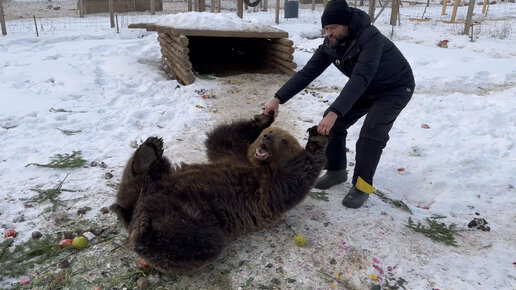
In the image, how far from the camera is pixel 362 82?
3.52 meters

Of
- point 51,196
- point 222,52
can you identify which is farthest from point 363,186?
point 222,52

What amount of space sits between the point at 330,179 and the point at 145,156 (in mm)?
2262

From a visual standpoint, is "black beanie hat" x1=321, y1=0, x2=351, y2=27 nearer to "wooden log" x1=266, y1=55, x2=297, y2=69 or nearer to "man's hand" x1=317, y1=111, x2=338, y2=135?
"man's hand" x1=317, y1=111, x2=338, y2=135

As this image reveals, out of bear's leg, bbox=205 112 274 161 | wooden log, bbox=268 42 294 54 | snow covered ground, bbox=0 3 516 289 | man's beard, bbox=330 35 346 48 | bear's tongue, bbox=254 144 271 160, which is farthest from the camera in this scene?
wooden log, bbox=268 42 294 54

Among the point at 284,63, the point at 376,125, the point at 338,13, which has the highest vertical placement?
the point at 338,13

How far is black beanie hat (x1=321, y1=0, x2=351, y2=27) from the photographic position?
11.8 feet

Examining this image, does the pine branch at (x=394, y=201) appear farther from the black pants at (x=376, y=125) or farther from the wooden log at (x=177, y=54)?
the wooden log at (x=177, y=54)

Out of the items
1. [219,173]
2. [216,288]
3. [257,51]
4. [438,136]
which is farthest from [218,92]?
[216,288]

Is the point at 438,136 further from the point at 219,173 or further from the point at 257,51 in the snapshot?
the point at 257,51

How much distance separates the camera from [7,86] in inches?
305

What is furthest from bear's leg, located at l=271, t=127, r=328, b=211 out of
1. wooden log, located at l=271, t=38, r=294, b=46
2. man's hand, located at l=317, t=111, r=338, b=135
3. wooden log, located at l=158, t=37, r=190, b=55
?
wooden log, located at l=271, t=38, r=294, b=46

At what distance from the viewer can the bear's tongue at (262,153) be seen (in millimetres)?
3629

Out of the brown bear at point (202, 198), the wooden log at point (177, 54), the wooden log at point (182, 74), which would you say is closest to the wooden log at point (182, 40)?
the wooden log at point (177, 54)

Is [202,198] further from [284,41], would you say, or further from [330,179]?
[284,41]
